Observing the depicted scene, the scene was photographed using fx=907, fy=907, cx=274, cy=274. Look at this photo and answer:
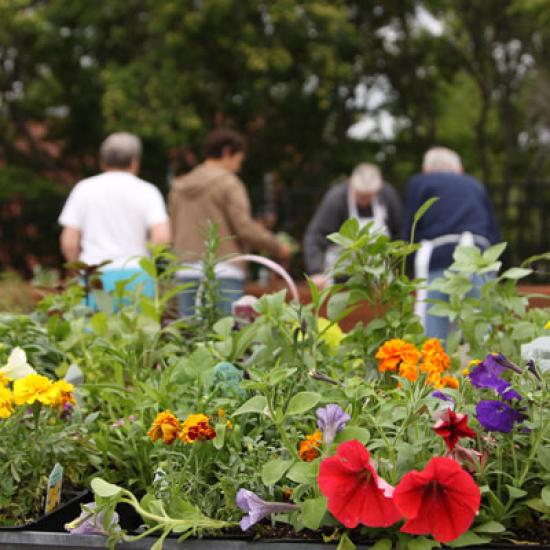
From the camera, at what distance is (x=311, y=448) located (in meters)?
1.30

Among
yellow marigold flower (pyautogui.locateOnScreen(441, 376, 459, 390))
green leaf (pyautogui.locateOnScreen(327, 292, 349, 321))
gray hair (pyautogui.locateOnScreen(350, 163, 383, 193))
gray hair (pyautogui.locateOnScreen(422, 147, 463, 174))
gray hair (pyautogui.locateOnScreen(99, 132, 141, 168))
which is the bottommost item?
yellow marigold flower (pyautogui.locateOnScreen(441, 376, 459, 390))

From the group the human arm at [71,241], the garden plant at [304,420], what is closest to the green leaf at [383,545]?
the garden plant at [304,420]

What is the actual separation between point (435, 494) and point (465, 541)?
11 centimetres

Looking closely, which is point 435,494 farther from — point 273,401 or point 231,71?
point 231,71

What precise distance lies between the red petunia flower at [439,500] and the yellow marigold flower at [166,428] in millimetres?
404

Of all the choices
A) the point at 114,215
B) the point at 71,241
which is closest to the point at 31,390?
the point at 114,215

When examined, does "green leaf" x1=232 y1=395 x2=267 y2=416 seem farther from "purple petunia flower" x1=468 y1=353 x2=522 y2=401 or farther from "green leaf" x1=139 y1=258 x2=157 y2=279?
"green leaf" x1=139 y1=258 x2=157 y2=279

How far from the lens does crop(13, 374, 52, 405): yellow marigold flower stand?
4.72 ft

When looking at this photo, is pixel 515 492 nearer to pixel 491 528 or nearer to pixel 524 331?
pixel 491 528

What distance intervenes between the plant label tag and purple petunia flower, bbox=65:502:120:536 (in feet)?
0.47

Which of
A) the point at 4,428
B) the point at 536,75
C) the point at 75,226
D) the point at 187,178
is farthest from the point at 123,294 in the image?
the point at 536,75

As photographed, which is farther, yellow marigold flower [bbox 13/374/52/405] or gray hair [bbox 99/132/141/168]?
gray hair [bbox 99/132/141/168]

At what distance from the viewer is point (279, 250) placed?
4566 millimetres

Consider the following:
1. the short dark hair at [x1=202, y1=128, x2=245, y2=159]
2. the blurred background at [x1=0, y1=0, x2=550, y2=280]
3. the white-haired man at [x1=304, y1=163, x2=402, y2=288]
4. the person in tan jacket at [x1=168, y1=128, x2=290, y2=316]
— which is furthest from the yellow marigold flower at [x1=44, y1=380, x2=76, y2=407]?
the blurred background at [x1=0, y1=0, x2=550, y2=280]
